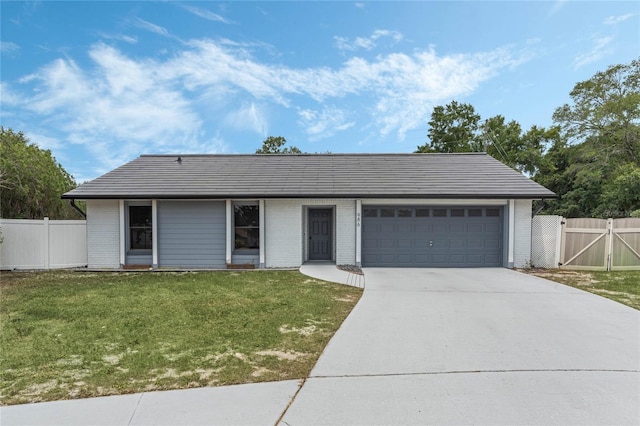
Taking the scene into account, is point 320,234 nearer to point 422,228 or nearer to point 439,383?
point 422,228

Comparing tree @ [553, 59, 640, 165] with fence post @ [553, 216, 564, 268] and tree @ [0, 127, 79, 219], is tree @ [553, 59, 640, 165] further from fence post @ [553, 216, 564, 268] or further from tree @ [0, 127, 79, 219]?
tree @ [0, 127, 79, 219]

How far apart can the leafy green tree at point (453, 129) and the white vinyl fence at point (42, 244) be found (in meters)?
30.3

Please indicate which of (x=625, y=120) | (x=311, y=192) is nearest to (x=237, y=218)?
(x=311, y=192)

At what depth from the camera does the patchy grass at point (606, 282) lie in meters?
7.90

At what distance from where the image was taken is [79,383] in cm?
354

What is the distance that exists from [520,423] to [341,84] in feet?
54.8

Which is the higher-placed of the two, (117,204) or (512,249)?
(117,204)

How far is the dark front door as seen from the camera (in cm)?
1312

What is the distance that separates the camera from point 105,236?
40.5 ft

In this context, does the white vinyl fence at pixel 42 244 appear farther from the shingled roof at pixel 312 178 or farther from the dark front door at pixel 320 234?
the dark front door at pixel 320 234

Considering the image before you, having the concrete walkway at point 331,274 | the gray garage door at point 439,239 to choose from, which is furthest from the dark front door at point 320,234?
the gray garage door at point 439,239

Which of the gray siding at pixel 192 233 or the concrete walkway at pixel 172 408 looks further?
the gray siding at pixel 192 233

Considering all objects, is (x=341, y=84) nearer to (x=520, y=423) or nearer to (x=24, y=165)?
(x=24, y=165)

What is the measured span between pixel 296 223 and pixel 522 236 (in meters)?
8.32
